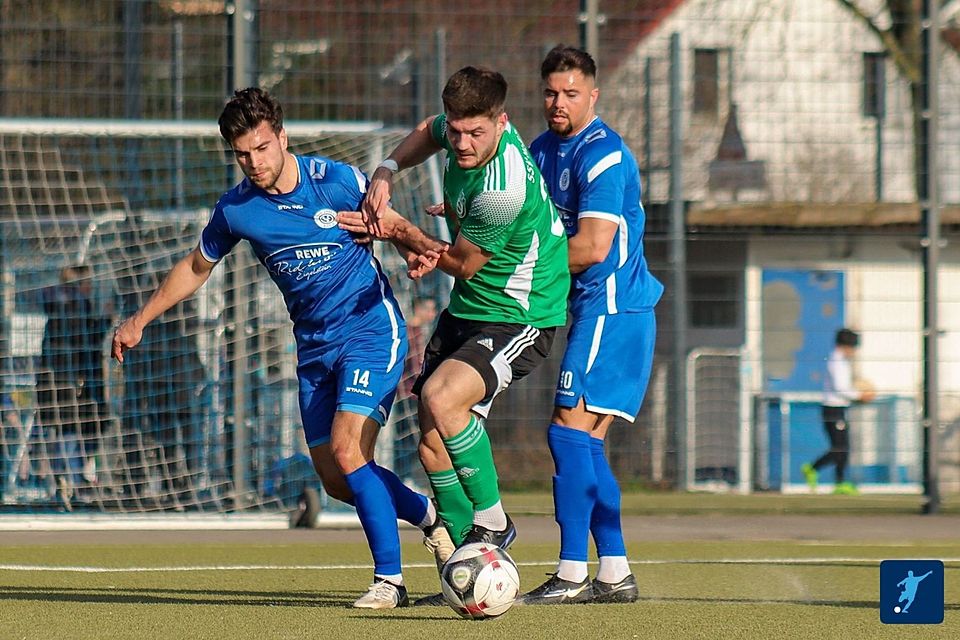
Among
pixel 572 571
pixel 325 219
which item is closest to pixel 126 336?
pixel 325 219

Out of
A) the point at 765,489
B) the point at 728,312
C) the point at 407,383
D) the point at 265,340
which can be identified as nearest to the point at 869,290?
the point at 728,312

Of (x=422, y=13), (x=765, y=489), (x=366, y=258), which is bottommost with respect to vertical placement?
(x=765, y=489)

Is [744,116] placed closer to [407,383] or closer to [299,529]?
[407,383]

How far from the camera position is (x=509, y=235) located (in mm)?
5816

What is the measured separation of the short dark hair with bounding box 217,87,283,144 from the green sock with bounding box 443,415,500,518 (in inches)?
51.5

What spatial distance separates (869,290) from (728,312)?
117 cm

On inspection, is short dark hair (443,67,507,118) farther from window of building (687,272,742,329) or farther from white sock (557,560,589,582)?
window of building (687,272,742,329)

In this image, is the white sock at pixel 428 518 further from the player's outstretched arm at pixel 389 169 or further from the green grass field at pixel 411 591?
the player's outstretched arm at pixel 389 169

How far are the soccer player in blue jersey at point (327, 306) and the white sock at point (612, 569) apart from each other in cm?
60

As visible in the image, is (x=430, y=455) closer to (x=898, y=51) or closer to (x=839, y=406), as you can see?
(x=898, y=51)

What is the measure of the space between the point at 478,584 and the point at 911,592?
1383mm

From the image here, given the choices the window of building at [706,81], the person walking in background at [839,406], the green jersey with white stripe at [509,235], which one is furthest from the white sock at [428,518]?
the person walking in background at [839,406]

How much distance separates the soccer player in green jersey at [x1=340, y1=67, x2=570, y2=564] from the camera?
567 cm

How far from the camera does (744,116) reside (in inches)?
451
